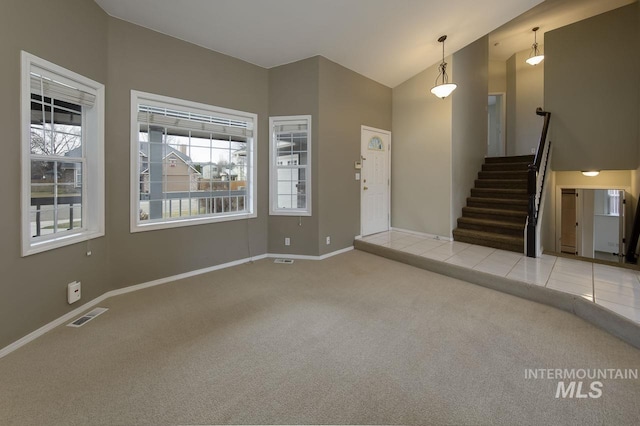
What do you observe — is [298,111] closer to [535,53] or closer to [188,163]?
[188,163]

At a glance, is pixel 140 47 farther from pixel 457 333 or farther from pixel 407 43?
pixel 457 333

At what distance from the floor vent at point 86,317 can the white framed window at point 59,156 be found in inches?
28.1

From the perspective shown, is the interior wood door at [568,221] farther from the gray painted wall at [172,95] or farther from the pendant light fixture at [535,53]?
the gray painted wall at [172,95]

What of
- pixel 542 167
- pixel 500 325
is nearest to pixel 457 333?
pixel 500 325

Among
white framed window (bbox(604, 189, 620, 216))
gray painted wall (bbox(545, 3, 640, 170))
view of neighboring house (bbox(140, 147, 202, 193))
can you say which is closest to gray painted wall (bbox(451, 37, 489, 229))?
gray painted wall (bbox(545, 3, 640, 170))

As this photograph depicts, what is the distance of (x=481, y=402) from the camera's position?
1.60 m

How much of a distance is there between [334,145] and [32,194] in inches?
145

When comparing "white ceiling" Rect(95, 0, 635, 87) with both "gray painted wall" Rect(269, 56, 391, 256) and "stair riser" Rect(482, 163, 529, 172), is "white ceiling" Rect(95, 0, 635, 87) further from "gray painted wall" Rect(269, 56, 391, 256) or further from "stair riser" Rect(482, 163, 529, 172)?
"stair riser" Rect(482, 163, 529, 172)

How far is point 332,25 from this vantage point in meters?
3.67

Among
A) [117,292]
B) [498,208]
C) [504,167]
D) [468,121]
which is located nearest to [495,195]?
[498,208]

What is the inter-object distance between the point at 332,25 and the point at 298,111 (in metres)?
1.26

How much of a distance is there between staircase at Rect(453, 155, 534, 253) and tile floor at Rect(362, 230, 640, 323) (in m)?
0.19

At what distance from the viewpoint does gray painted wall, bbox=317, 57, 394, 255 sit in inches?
178

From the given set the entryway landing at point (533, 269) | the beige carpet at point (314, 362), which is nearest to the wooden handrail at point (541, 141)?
the entryway landing at point (533, 269)
